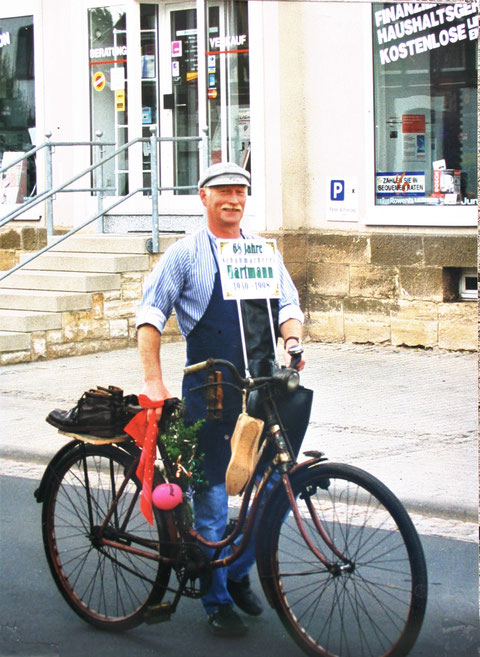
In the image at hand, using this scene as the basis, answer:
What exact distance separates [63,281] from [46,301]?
43cm

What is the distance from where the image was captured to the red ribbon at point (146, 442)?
14.8 feet

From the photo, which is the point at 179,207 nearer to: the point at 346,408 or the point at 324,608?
the point at 346,408

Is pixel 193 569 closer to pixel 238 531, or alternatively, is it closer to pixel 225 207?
pixel 238 531

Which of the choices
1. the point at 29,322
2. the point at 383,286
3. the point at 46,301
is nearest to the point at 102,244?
the point at 46,301

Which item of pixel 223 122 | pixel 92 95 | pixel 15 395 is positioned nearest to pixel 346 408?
pixel 15 395

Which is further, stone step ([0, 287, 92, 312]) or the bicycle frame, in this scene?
stone step ([0, 287, 92, 312])

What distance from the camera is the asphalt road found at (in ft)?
14.7

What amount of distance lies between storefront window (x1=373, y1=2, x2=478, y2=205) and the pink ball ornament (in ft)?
25.2

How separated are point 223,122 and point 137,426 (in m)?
9.52

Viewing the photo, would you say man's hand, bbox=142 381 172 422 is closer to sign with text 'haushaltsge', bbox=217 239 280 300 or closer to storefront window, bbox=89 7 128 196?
sign with text 'haushaltsge', bbox=217 239 280 300

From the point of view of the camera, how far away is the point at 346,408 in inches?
364

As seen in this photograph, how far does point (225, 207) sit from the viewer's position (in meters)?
4.64

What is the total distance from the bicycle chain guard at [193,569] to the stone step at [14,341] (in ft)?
25.0

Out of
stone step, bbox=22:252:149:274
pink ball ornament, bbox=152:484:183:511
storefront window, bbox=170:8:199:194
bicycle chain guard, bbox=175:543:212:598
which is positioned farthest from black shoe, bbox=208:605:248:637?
storefront window, bbox=170:8:199:194
